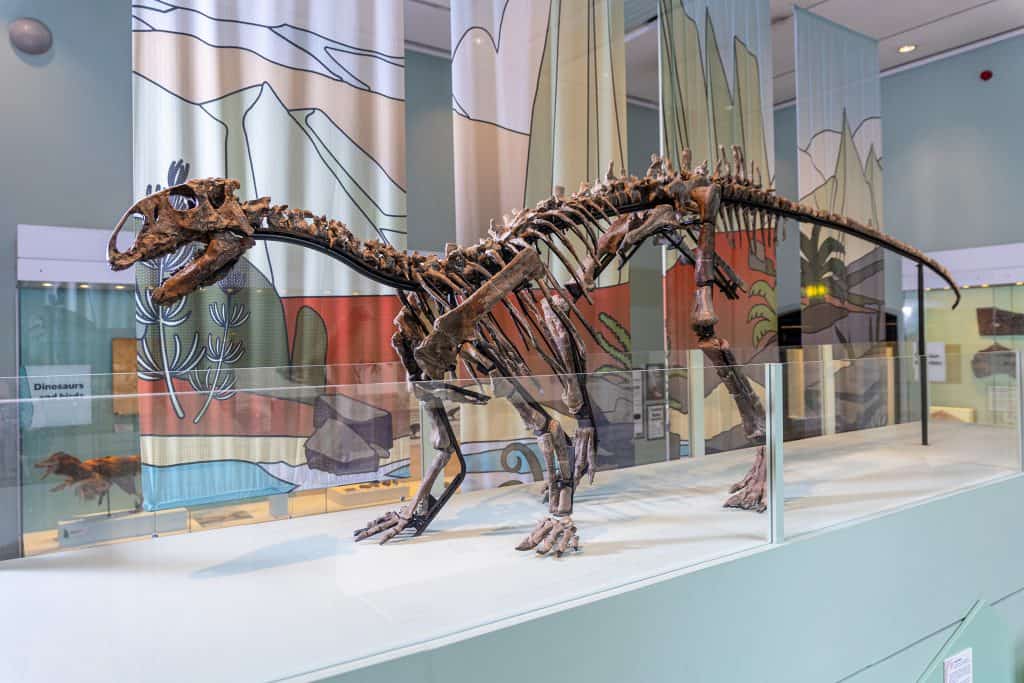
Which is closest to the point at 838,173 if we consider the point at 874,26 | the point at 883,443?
the point at 874,26

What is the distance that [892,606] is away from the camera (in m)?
2.28

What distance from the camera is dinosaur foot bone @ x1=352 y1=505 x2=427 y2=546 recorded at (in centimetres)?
205

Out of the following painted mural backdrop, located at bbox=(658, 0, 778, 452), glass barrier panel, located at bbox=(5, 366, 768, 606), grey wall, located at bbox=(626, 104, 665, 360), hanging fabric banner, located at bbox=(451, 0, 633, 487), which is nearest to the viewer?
glass barrier panel, located at bbox=(5, 366, 768, 606)

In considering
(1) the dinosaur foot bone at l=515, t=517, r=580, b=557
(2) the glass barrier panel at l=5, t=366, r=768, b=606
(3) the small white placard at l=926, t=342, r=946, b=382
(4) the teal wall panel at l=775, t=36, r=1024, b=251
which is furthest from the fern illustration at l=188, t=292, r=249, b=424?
(4) the teal wall panel at l=775, t=36, r=1024, b=251

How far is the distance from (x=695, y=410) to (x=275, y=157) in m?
2.16

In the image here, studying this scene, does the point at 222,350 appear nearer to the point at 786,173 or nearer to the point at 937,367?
the point at 937,367

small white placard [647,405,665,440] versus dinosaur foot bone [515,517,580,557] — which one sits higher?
small white placard [647,405,665,440]

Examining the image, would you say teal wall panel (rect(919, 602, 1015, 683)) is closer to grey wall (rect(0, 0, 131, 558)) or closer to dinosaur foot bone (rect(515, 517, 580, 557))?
dinosaur foot bone (rect(515, 517, 580, 557))

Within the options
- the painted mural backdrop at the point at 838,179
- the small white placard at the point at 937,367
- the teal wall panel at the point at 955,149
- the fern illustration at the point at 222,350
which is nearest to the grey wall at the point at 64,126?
the fern illustration at the point at 222,350

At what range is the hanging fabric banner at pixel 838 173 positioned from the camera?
5102 millimetres

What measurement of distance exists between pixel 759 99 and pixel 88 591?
463 centimetres

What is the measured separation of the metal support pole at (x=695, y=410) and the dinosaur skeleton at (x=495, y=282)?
86 millimetres

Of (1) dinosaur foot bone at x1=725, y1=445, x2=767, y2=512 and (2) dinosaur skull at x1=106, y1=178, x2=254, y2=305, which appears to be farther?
(1) dinosaur foot bone at x1=725, y1=445, x2=767, y2=512

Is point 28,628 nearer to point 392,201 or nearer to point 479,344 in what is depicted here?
point 479,344
